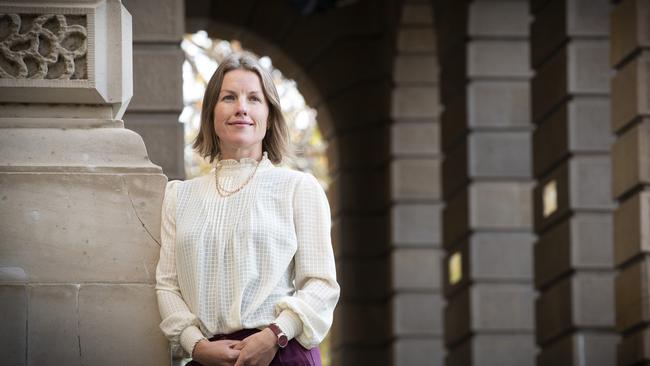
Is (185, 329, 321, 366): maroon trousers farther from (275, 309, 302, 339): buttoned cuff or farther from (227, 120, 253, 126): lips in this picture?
(227, 120, 253, 126): lips

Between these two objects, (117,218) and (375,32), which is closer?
(117,218)

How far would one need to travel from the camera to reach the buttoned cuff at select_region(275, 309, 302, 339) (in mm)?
6539

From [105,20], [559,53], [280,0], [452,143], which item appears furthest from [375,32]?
[105,20]

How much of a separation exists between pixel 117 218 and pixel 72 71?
670 mm

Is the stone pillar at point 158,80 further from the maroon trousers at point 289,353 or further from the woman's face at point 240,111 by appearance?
the maroon trousers at point 289,353

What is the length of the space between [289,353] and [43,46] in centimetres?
175

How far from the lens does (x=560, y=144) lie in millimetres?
16188

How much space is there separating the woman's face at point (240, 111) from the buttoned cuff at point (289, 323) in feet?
2.49

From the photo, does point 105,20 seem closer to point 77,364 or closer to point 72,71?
point 72,71

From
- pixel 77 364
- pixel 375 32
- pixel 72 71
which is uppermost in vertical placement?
pixel 375 32

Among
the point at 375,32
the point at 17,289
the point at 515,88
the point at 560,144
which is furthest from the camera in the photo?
the point at 375,32

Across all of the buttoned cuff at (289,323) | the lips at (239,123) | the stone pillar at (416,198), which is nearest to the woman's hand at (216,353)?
the buttoned cuff at (289,323)

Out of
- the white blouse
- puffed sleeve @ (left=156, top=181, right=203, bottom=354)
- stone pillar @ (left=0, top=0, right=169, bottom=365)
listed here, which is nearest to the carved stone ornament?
stone pillar @ (left=0, top=0, right=169, bottom=365)

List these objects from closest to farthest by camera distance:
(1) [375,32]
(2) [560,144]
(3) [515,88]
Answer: (2) [560,144] < (3) [515,88] < (1) [375,32]
